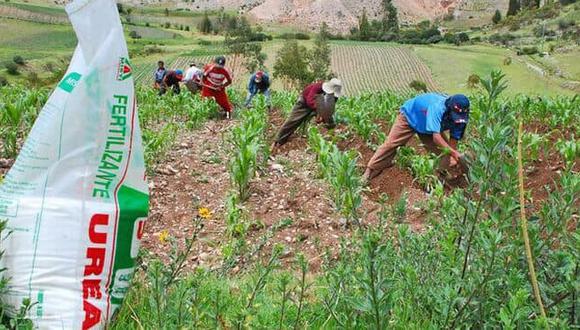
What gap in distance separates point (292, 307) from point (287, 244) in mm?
1829

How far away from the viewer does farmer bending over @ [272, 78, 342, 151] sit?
8500mm

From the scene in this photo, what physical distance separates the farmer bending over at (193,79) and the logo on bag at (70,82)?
1160 centimetres

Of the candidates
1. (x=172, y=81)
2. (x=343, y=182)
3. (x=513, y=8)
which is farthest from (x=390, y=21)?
(x=343, y=182)

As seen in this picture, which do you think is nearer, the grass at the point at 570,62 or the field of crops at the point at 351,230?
the field of crops at the point at 351,230

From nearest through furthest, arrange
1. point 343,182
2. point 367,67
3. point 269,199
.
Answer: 1. point 343,182
2. point 269,199
3. point 367,67

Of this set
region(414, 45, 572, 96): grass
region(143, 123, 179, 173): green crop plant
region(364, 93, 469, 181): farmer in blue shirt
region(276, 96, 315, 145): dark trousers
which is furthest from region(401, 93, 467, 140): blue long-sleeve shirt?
region(414, 45, 572, 96): grass

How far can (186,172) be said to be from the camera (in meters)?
6.46

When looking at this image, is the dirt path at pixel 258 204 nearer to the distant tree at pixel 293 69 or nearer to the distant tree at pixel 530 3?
the distant tree at pixel 293 69

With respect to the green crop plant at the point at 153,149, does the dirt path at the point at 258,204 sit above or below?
below

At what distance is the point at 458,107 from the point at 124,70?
12.8 feet

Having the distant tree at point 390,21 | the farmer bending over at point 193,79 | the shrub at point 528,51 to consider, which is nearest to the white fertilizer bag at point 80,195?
the farmer bending over at point 193,79

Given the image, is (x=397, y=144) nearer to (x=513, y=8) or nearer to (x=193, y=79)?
(x=193, y=79)

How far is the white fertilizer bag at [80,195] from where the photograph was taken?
7.38ft

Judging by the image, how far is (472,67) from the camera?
5288 cm
